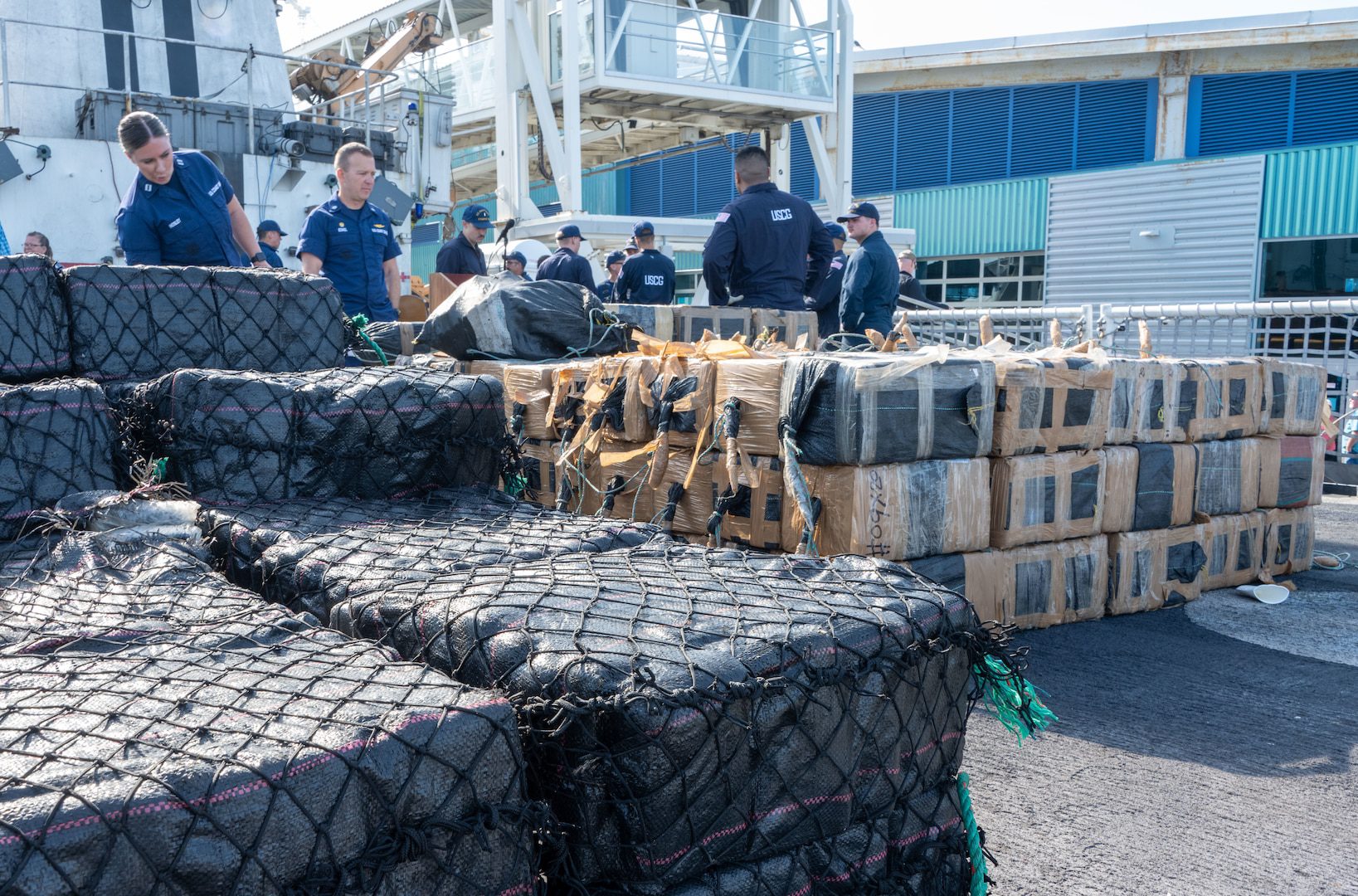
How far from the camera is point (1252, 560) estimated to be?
599 centimetres

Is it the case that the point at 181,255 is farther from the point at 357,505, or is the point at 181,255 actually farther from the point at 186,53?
the point at 186,53

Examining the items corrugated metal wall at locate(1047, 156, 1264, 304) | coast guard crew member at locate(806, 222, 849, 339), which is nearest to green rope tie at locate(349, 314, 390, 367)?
coast guard crew member at locate(806, 222, 849, 339)

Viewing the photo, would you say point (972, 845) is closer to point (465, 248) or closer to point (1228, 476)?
point (1228, 476)

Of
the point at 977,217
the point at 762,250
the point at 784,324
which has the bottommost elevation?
the point at 784,324

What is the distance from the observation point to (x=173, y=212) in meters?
4.97

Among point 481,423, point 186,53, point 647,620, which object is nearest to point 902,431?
point 481,423

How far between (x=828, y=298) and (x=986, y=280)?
14.4m

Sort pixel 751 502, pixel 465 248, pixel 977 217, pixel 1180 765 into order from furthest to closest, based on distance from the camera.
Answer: pixel 977 217 < pixel 465 248 < pixel 751 502 < pixel 1180 765

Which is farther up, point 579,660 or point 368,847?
point 579,660

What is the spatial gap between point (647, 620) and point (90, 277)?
2.75 m

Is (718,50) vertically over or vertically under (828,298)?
over

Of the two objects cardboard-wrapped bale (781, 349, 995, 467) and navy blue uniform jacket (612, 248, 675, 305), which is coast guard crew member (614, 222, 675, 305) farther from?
cardboard-wrapped bale (781, 349, 995, 467)

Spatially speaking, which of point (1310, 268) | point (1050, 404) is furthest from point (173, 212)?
point (1310, 268)

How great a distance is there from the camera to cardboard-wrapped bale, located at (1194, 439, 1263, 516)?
18.3 ft
